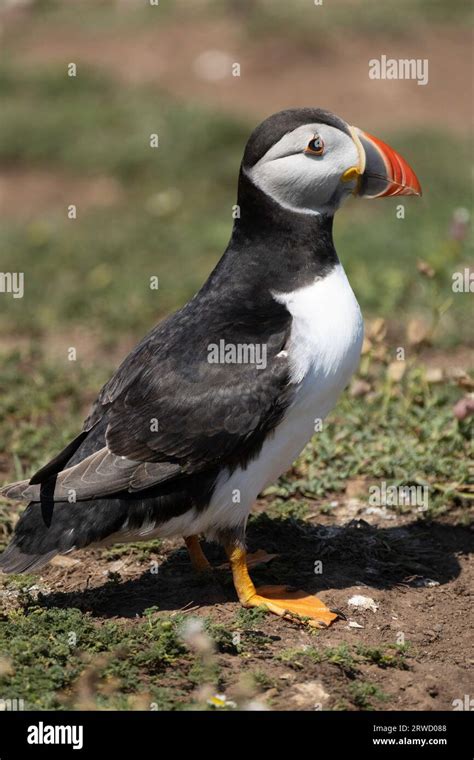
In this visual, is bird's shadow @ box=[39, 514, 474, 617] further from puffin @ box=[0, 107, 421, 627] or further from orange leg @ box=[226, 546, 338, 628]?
puffin @ box=[0, 107, 421, 627]

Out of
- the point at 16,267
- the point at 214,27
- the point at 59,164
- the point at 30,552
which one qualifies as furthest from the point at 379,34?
the point at 30,552

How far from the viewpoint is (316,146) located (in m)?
4.74

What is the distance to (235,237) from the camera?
5.05 m

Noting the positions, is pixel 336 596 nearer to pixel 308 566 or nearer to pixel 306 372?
pixel 308 566

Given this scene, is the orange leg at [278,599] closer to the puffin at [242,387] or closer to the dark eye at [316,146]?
the puffin at [242,387]

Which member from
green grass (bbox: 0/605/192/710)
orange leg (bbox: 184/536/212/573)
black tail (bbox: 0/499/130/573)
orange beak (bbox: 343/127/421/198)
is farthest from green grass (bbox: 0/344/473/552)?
orange beak (bbox: 343/127/421/198)

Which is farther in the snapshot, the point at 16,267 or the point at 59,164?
the point at 59,164

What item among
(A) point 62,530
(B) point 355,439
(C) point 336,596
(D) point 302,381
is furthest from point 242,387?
(B) point 355,439

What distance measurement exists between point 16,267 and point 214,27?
7.79m

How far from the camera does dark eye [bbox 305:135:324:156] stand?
15.5ft

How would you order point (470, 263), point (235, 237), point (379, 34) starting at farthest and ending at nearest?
point (379, 34), point (470, 263), point (235, 237)

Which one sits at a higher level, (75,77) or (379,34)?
(379,34)
